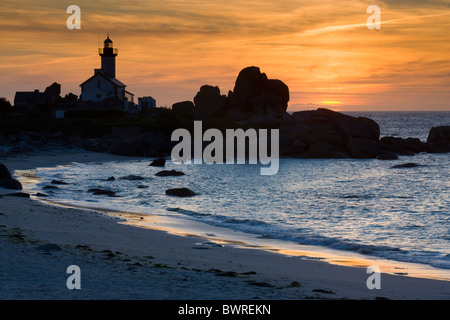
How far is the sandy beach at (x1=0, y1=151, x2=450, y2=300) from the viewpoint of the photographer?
317 inches

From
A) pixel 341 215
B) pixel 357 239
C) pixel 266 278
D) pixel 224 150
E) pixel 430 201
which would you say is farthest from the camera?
pixel 224 150

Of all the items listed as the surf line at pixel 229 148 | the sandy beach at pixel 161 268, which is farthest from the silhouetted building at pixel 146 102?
the sandy beach at pixel 161 268

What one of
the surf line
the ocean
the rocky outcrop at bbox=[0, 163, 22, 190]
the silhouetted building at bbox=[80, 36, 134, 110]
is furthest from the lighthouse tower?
the rocky outcrop at bbox=[0, 163, 22, 190]

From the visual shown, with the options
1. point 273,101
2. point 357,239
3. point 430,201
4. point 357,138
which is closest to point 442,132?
point 357,138

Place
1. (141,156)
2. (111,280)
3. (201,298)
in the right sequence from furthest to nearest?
1. (141,156)
2. (111,280)
3. (201,298)

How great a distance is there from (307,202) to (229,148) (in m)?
35.6

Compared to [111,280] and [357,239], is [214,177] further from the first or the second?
[111,280]

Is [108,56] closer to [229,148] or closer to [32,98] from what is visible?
[32,98]

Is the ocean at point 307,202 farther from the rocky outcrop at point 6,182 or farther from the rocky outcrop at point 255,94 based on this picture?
the rocky outcrop at point 255,94

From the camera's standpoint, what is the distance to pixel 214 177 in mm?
40531

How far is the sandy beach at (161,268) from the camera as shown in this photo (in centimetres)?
805

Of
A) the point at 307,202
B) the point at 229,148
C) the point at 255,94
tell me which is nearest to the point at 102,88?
the point at 255,94

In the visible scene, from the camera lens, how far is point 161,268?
9.91m
